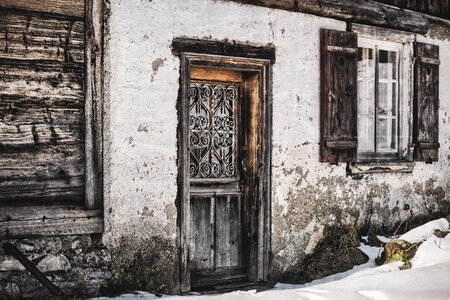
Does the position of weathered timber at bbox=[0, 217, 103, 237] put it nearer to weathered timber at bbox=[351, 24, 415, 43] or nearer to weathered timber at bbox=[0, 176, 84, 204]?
weathered timber at bbox=[0, 176, 84, 204]

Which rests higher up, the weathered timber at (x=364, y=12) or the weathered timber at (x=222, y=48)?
the weathered timber at (x=364, y=12)

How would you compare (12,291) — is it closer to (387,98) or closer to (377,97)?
(377,97)

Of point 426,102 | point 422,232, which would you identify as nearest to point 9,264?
point 422,232

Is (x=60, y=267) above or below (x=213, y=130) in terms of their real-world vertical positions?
below

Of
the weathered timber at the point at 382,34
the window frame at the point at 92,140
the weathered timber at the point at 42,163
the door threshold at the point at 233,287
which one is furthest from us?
the weathered timber at the point at 382,34

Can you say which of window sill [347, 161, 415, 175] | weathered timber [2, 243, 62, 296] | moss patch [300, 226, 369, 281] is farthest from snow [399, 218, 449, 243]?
weathered timber [2, 243, 62, 296]

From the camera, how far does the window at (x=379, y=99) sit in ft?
23.0

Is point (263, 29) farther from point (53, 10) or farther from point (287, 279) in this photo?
point (287, 279)

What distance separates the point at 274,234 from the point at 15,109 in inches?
115

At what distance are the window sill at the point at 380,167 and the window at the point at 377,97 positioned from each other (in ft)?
0.32

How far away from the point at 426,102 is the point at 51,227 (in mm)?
5087

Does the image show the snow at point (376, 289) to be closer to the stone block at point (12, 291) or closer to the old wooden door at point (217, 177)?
the stone block at point (12, 291)

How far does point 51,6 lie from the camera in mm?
4754

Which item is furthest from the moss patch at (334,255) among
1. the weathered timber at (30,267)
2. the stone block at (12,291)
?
the stone block at (12,291)
